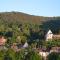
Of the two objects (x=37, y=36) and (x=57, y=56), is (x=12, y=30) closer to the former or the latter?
(x=37, y=36)

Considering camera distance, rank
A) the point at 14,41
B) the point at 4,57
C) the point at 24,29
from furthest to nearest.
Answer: the point at 24,29
the point at 14,41
the point at 4,57

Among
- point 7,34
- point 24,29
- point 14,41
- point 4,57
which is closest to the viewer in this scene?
point 4,57

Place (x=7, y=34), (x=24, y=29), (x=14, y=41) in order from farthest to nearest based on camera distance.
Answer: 1. (x=24, y=29)
2. (x=7, y=34)
3. (x=14, y=41)

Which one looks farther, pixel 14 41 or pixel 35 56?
pixel 14 41

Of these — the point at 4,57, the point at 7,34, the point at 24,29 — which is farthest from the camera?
the point at 24,29

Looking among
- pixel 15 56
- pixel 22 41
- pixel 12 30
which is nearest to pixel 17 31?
pixel 12 30

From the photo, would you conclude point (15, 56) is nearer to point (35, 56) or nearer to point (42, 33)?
point (35, 56)

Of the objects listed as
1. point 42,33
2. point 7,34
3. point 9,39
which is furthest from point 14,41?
point 42,33

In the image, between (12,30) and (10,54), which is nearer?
(10,54)
